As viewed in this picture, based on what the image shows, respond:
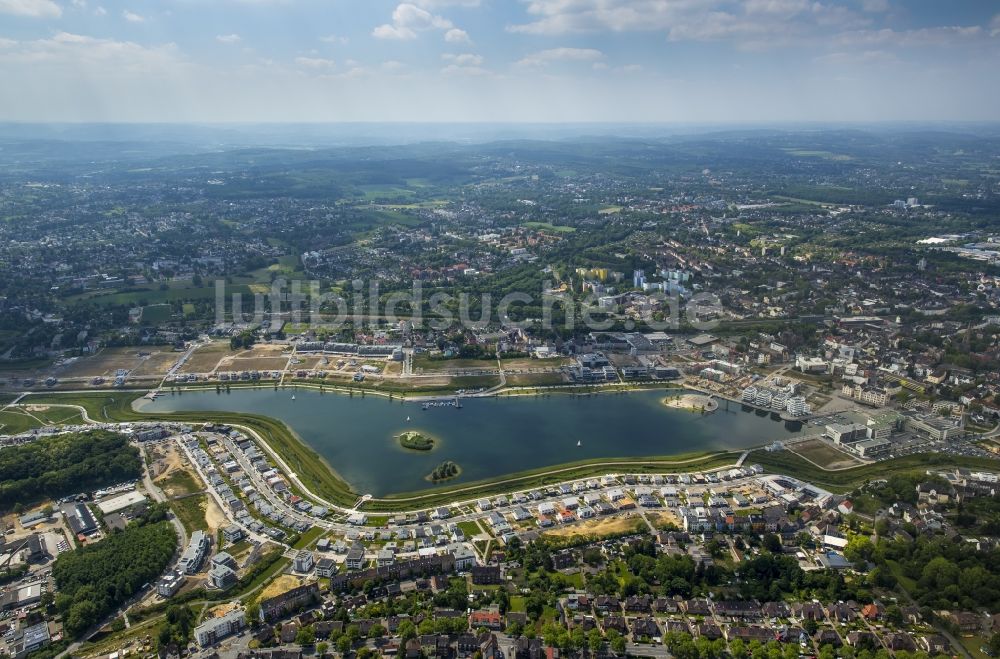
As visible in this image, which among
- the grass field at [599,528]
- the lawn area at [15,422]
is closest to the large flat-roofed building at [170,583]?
the grass field at [599,528]

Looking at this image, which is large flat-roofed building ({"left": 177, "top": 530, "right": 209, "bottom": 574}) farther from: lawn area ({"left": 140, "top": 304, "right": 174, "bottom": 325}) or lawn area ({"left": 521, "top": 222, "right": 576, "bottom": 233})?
lawn area ({"left": 521, "top": 222, "right": 576, "bottom": 233})

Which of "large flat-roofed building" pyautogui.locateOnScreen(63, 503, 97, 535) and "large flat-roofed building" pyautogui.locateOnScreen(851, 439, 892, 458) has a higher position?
"large flat-roofed building" pyautogui.locateOnScreen(851, 439, 892, 458)

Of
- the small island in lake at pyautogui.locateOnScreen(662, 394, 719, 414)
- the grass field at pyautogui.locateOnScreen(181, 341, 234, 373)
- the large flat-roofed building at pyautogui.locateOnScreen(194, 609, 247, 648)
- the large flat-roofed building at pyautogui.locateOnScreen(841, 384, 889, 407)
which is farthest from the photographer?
the grass field at pyautogui.locateOnScreen(181, 341, 234, 373)

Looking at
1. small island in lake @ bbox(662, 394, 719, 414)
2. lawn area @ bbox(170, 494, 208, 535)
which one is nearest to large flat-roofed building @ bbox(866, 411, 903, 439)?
small island in lake @ bbox(662, 394, 719, 414)

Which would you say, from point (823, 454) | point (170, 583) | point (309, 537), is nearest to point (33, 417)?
point (170, 583)

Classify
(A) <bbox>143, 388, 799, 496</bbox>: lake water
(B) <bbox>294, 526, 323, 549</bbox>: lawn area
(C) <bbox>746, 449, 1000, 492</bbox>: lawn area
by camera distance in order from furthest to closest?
(A) <bbox>143, 388, 799, 496</bbox>: lake water, (C) <bbox>746, 449, 1000, 492</bbox>: lawn area, (B) <bbox>294, 526, 323, 549</bbox>: lawn area

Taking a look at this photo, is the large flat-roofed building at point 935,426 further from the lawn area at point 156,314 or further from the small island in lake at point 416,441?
the lawn area at point 156,314
